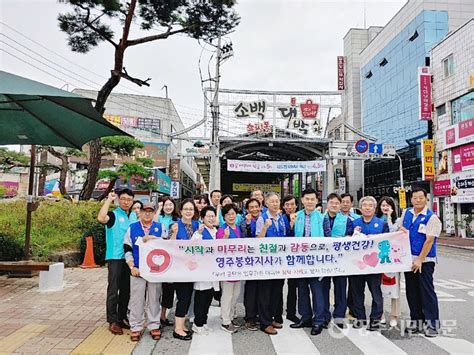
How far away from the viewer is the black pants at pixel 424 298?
4.81 meters

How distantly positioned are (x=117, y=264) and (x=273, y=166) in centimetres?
1426

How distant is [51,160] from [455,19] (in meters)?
33.5

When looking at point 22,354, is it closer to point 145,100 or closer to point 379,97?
point 145,100

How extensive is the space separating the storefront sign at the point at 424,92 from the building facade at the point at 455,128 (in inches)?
14.1

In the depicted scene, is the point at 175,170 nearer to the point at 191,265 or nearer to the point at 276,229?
the point at 276,229

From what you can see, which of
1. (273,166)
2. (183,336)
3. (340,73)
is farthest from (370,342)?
(340,73)

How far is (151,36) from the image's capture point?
10.6 meters

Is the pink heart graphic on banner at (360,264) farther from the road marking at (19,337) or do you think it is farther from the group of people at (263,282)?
the road marking at (19,337)

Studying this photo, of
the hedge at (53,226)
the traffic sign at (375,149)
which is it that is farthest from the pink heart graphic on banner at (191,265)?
the traffic sign at (375,149)

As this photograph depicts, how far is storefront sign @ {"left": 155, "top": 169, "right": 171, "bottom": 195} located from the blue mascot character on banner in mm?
Answer: 19148

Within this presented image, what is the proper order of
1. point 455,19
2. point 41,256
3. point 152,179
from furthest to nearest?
1. point 455,19
2. point 152,179
3. point 41,256

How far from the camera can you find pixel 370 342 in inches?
177

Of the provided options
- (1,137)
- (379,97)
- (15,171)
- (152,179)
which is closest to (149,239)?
(1,137)

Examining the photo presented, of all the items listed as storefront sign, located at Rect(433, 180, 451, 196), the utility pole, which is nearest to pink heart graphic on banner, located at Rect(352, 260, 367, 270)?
the utility pole
